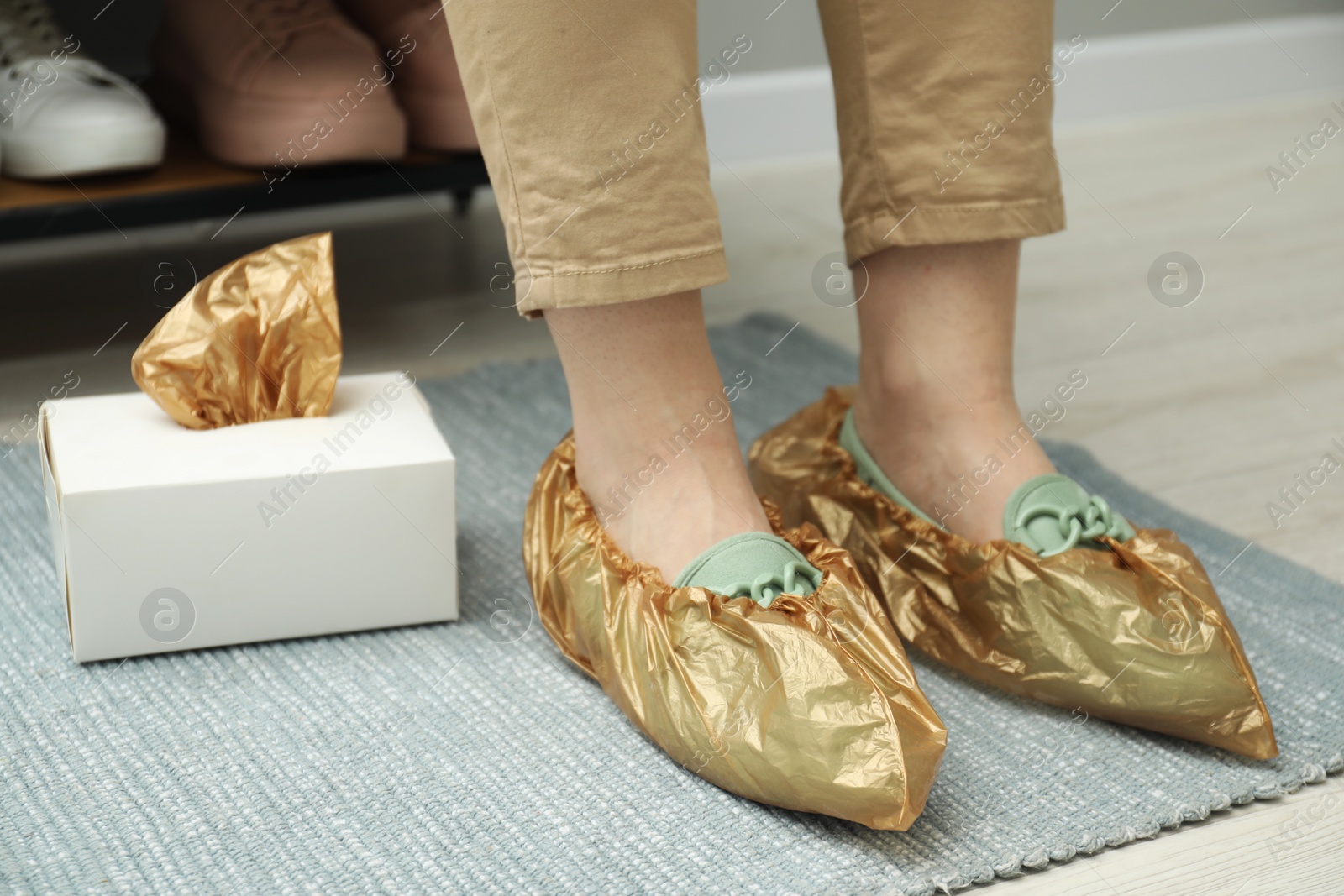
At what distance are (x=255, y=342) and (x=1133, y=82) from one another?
5.57 feet

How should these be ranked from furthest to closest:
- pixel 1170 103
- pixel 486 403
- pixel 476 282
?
1. pixel 1170 103
2. pixel 476 282
3. pixel 486 403

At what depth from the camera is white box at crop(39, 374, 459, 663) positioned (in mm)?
646

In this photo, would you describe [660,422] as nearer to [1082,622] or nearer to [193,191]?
[1082,622]

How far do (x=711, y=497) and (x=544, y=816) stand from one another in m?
0.17

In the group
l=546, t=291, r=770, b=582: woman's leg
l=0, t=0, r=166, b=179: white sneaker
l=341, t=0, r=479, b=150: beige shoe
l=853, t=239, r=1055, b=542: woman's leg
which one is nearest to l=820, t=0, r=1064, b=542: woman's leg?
l=853, t=239, r=1055, b=542: woman's leg

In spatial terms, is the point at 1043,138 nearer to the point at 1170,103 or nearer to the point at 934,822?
the point at 934,822

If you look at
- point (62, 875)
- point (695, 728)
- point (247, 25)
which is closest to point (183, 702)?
point (62, 875)

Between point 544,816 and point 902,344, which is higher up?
point 902,344

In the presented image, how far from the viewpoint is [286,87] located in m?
1.03

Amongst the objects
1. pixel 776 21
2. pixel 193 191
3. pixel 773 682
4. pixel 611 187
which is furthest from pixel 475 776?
pixel 776 21

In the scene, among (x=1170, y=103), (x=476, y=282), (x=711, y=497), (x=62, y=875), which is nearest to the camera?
(x=62, y=875)

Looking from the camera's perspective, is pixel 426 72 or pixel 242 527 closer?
pixel 242 527

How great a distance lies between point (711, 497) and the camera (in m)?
0.63

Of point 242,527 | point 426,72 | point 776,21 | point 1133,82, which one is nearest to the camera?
point 242,527
